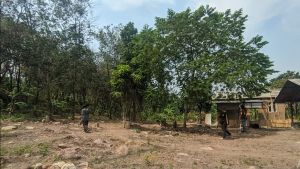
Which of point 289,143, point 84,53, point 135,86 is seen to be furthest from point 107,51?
point 289,143

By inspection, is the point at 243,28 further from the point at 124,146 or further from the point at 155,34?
the point at 124,146

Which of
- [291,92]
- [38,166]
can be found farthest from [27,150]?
[291,92]

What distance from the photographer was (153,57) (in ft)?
77.0

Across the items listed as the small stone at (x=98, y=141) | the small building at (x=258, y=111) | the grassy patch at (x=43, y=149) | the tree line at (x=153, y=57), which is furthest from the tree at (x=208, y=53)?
the grassy patch at (x=43, y=149)

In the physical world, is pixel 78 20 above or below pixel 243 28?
above

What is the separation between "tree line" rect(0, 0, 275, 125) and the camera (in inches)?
888

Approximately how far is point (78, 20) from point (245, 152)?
18909mm

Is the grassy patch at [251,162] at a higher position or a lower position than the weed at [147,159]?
lower

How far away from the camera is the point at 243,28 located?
2375 cm

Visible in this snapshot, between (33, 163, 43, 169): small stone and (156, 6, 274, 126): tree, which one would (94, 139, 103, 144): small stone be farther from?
(156, 6, 274, 126): tree

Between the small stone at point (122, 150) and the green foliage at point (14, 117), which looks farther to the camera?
the green foliage at point (14, 117)

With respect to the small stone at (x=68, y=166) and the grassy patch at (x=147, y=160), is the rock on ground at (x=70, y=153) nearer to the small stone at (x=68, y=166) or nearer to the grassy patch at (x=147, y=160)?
the small stone at (x=68, y=166)

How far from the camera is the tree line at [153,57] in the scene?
22562mm

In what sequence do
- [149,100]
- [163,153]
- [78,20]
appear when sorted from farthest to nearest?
[78,20]
[149,100]
[163,153]
